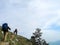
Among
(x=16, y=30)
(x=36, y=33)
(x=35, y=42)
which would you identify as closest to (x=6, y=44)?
(x=16, y=30)

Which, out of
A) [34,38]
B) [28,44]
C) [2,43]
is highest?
[34,38]

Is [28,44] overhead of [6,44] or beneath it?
overhead

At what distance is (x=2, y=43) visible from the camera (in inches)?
1083

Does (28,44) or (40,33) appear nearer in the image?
(28,44)

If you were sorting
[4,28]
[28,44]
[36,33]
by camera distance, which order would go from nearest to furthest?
1. [4,28]
2. [28,44]
3. [36,33]

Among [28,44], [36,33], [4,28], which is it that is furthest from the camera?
[36,33]

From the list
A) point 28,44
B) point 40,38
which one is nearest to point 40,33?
point 40,38

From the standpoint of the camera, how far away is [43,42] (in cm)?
6731

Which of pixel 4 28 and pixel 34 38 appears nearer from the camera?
pixel 4 28

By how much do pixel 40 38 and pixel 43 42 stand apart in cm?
143

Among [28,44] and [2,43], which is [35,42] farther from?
[2,43]

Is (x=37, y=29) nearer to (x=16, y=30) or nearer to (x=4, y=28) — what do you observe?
(x=16, y=30)

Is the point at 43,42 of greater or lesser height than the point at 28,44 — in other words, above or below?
above

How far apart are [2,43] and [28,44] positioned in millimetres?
26695
